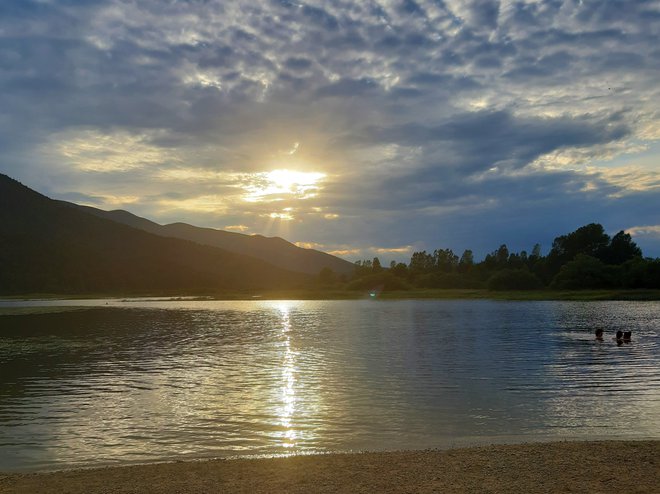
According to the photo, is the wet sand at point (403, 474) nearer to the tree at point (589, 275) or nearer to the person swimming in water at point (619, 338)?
the person swimming in water at point (619, 338)

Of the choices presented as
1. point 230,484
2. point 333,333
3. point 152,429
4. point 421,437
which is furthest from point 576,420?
point 333,333

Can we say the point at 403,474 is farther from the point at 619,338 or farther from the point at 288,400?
the point at 619,338

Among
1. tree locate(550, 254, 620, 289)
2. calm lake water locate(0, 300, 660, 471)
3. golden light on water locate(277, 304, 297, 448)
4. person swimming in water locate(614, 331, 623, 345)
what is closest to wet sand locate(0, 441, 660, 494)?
calm lake water locate(0, 300, 660, 471)

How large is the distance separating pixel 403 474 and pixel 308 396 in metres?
14.0

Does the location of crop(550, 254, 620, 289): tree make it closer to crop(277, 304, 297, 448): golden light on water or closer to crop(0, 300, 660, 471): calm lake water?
crop(0, 300, 660, 471): calm lake water

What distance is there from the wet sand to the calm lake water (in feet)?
7.00

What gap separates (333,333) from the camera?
6781 centimetres

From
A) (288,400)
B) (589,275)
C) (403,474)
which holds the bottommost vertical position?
(288,400)

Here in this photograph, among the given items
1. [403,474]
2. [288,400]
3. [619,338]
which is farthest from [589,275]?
[403,474]

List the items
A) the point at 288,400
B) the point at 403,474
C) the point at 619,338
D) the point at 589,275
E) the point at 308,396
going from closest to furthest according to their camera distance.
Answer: the point at 403,474 → the point at 288,400 → the point at 308,396 → the point at 619,338 → the point at 589,275

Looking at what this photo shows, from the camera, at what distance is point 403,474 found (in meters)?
15.3

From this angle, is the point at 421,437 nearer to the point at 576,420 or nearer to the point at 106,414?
the point at 576,420

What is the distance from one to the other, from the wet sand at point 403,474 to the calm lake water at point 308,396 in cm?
213

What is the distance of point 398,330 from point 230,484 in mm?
57394
